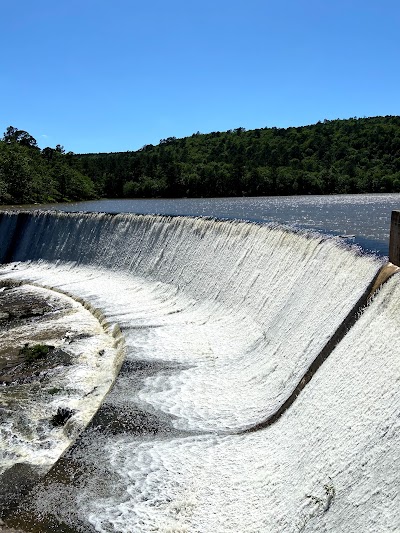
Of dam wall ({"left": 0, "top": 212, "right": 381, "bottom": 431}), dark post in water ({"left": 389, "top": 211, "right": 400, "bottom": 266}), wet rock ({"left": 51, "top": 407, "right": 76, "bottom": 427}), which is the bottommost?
wet rock ({"left": 51, "top": 407, "right": 76, "bottom": 427})

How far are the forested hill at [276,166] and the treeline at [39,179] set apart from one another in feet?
21.6

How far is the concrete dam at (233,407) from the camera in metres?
7.25

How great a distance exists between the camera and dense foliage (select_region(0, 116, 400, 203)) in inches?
2343

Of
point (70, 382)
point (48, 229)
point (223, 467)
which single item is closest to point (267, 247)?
point (70, 382)

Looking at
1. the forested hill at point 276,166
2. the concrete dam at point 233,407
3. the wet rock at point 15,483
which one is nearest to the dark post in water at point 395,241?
the concrete dam at point 233,407

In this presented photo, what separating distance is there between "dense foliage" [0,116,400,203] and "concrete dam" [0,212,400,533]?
38.4 metres

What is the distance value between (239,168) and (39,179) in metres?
23.2

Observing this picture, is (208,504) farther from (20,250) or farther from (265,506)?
(20,250)

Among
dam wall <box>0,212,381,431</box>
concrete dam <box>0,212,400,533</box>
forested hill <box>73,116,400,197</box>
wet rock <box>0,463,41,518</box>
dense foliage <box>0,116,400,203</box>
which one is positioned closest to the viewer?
concrete dam <box>0,212,400,533</box>

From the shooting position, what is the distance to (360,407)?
7.59 metres

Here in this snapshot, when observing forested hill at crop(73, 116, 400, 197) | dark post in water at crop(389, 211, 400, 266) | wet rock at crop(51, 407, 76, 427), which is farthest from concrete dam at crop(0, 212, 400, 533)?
forested hill at crop(73, 116, 400, 197)

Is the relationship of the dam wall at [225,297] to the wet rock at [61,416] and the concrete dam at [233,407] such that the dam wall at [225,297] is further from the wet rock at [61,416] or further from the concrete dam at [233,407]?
the wet rock at [61,416]

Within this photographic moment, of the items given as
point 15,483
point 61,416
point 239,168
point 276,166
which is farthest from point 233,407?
point 276,166

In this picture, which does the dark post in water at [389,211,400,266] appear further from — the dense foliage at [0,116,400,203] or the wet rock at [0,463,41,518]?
the dense foliage at [0,116,400,203]
